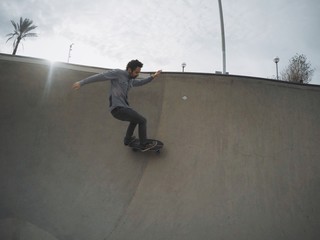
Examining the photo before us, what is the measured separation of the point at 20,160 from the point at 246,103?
210 inches

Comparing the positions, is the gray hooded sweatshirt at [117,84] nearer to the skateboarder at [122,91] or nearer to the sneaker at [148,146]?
the skateboarder at [122,91]

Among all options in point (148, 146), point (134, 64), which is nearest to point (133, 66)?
point (134, 64)

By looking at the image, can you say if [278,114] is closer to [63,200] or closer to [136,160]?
[136,160]

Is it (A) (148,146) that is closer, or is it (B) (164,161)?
(A) (148,146)

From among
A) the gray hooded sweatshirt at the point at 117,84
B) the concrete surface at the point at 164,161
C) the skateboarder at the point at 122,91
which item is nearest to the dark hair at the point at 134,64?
the skateboarder at the point at 122,91

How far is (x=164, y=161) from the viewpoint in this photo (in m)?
5.39

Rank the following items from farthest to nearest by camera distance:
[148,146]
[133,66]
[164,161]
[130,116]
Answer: [164,161] < [148,146] < [133,66] < [130,116]

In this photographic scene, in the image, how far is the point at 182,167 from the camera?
5246mm

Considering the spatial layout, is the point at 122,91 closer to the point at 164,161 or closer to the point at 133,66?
the point at 133,66

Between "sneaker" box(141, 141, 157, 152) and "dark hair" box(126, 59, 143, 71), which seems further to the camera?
"sneaker" box(141, 141, 157, 152)

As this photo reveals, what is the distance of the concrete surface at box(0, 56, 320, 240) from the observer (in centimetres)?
445

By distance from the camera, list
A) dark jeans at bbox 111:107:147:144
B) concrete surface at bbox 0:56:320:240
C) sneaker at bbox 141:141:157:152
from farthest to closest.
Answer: sneaker at bbox 141:141:157:152 → dark jeans at bbox 111:107:147:144 → concrete surface at bbox 0:56:320:240

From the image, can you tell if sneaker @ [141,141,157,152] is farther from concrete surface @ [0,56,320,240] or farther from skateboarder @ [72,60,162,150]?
concrete surface @ [0,56,320,240]

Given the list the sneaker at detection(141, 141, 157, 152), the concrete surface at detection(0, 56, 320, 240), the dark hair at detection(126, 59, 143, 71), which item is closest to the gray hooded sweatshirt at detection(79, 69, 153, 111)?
the dark hair at detection(126, 59, 143, 71)
